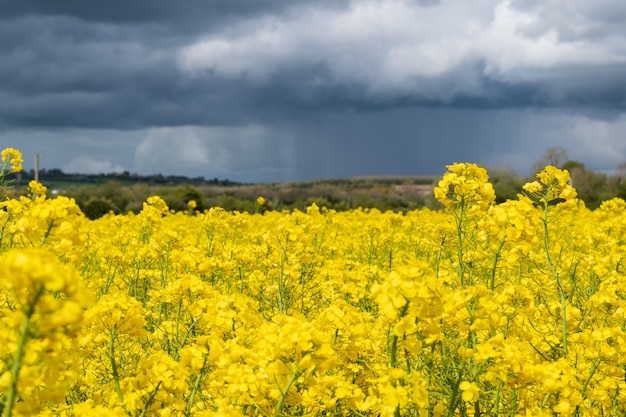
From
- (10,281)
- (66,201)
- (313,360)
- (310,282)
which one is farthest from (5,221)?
(10,281)

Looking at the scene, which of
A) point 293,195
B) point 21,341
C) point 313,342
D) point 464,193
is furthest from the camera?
point 293,195

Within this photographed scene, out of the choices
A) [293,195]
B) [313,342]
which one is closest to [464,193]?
[313,342]

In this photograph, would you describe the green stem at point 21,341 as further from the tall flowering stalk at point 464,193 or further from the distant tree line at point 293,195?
the distant tree line at point 293,195

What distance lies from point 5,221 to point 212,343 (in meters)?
2.60

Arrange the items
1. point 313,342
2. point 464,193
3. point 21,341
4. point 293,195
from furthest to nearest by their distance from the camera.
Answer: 1. point 293,195
2. point 464,193
3. point 313,342
4. point 21,341

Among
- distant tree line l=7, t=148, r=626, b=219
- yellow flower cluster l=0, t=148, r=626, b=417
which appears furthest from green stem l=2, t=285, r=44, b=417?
distant tree line l=7, t=148, r=626, b=219

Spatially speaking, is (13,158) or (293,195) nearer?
(13,158)

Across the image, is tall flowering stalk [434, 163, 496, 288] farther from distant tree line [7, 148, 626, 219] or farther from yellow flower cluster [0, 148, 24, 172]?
distant tree line [7, 148, 626, 219]

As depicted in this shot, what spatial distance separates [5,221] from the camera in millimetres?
4945

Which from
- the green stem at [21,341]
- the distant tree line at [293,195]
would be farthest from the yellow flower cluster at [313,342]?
the distant tree line at [293,195]

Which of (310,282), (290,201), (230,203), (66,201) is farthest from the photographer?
(290,201)

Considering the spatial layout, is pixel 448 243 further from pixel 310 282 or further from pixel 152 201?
pixel 152 201

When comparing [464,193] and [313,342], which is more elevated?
[464,193]

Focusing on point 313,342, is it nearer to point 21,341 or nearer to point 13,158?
point 21,341
